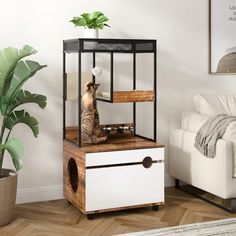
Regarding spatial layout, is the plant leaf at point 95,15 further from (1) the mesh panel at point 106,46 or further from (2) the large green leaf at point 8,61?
(2) the large green leaf at point 8,61

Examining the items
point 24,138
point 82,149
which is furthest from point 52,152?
point 82,149

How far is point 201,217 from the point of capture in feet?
12.3

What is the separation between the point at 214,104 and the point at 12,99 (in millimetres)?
1800

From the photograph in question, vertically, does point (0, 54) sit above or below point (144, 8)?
below

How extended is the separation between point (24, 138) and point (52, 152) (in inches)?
10.5

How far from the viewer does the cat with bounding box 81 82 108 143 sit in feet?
12.6

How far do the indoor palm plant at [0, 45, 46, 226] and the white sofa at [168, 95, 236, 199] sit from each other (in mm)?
1340

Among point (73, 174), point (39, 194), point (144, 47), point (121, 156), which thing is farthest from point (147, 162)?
point (39, 194)

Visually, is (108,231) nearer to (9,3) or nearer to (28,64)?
(28,64)

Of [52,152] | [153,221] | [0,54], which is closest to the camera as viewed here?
[0,54]

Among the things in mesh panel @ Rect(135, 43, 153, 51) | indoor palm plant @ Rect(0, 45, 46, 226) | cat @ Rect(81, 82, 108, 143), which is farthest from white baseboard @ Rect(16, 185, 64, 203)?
mesh panel @ Rect(135, 43, 153, 51)

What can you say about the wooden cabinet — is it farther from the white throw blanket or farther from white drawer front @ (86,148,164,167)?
the white throw blanket

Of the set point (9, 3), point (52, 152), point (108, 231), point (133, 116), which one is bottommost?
point (108, 231)

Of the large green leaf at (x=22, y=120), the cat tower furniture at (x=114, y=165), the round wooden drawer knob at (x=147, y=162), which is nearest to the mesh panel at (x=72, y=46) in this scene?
the cat tower furniture at (x=114, y=165)
